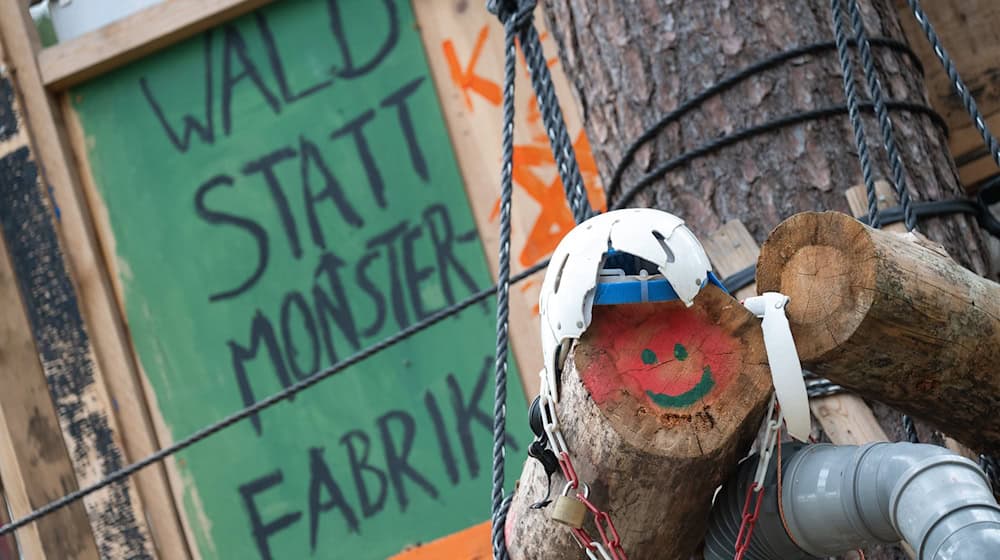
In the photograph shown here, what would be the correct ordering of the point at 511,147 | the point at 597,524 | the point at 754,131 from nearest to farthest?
the point at 597,524, the point at 511,147, the point at 754,131

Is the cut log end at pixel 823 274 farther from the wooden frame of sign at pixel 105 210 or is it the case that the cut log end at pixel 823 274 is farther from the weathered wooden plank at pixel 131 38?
the weathered wooden plank at pixel 131 38

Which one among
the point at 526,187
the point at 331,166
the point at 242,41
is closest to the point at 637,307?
the point at 526,187

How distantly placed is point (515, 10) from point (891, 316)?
0.95 metres

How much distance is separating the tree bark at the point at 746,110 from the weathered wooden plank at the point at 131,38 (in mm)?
1659

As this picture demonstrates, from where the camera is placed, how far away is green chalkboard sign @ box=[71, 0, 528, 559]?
3.52 metres

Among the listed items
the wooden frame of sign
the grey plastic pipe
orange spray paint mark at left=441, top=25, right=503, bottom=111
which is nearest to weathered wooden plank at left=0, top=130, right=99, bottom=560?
the wooden frame of sign

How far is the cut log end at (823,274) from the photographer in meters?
1.40

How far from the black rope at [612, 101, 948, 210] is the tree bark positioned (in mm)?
19

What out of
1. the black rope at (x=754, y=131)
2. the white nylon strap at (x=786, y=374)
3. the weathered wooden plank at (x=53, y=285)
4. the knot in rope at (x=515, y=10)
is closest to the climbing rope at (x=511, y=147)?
the knot in rope at (x=515, y=10)

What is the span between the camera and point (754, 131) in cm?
215

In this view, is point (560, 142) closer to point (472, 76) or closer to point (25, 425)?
point (472, 76)

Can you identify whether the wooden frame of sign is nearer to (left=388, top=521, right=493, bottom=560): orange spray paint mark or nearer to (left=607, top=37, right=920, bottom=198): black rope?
(left=388, top=521, right=493, bottom=560): orange spray paint mark

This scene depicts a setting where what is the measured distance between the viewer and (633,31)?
2.29 metres

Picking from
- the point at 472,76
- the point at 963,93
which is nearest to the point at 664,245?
the point at 963,93
